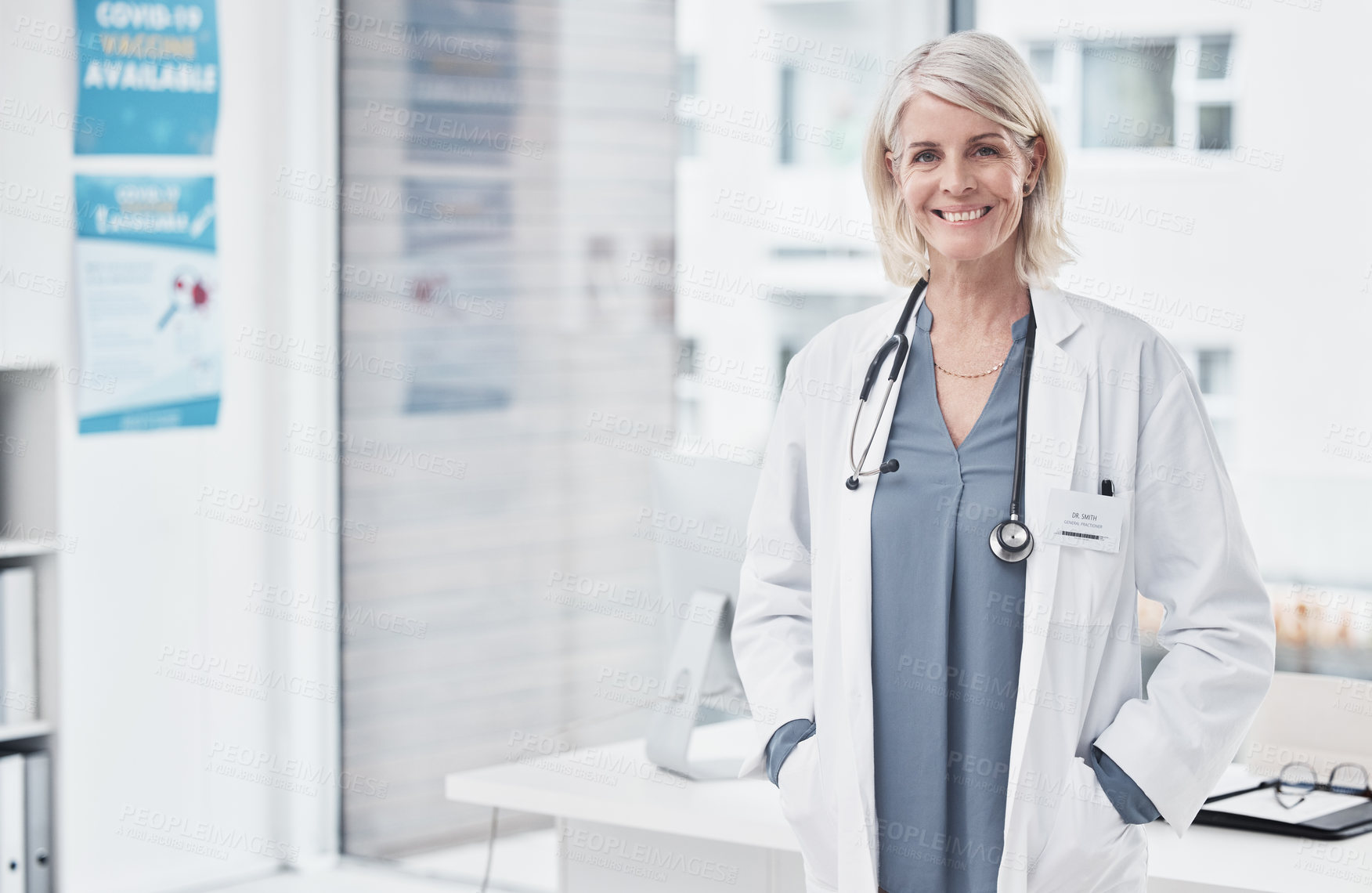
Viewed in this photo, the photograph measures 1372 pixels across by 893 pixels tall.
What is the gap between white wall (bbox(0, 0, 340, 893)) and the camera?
3236 millimetres

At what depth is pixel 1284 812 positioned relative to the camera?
1992mm

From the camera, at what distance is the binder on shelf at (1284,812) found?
1.94 meters

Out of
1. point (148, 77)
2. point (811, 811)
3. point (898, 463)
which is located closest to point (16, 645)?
point (148, 77)

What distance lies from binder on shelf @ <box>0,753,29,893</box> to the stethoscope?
2392 millimetres

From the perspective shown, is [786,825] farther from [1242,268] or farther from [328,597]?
[328,597]

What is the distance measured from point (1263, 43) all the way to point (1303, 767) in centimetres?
→ 176

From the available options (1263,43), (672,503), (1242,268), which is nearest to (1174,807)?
(672,503)

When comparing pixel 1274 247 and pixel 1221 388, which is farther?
pixel 1221 388

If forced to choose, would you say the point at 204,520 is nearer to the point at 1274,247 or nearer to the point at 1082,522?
the point at 1082,522

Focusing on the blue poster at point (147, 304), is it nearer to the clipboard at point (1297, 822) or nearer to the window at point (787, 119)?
the window at point (787, 119)

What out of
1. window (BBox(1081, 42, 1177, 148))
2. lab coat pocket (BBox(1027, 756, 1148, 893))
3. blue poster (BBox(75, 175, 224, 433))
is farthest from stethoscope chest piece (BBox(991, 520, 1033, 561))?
blue poster (BBox(75, 175, 224, 433))

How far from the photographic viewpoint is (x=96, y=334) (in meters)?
3.33

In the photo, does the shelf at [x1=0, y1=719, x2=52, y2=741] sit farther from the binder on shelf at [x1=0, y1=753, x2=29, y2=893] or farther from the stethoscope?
the stethoscope

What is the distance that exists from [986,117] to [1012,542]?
515 mm
